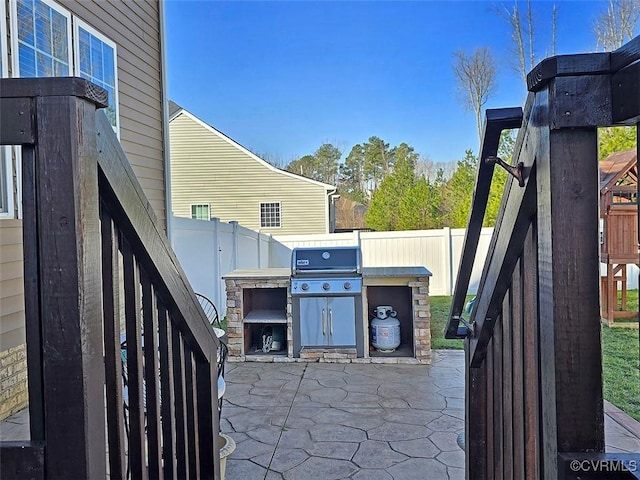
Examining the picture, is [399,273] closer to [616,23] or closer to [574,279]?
[574,279]

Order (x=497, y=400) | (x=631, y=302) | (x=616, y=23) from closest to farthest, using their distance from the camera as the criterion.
→ (x=497, y=400), (x=631, y=302), (x=616, y=23)

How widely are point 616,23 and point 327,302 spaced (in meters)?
8.65

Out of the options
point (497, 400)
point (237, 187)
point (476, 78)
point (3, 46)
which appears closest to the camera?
point (497, 400)

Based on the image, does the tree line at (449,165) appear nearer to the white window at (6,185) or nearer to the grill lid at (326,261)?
the grill lid at (326,261)

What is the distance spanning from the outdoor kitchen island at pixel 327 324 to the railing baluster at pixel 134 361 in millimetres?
3780

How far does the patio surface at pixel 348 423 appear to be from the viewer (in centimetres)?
287

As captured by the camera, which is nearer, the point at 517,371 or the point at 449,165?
the point at 517,371

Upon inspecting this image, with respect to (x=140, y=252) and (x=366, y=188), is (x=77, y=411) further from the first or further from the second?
(x=366, y=188)

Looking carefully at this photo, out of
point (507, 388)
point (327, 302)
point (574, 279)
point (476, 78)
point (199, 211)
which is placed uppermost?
point (476, 78)

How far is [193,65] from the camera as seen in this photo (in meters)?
14.9

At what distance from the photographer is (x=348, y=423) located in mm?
3525

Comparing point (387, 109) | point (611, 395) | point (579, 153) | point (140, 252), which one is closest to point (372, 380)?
point (611, 395)

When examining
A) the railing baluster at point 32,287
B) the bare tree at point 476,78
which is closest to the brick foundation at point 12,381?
the railing baluster at point 32,287

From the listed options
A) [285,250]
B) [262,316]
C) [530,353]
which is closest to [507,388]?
[530,353]
